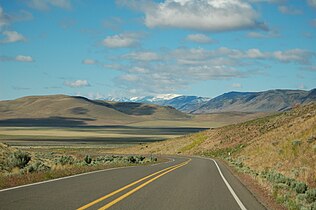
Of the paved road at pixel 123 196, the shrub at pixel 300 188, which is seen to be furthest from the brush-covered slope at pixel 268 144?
the paved road at pixel 123 196

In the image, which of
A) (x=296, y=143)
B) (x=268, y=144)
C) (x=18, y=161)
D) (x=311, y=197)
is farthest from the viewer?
(x=268, y=144)

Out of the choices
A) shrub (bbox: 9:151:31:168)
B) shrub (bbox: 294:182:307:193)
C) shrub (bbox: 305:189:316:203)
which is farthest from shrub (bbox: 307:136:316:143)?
shrub (bbox: 9:151:31:168)

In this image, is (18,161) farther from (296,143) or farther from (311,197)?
(311,197)

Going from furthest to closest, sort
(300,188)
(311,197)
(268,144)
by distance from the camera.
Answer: (268,144)
(300,188)
(311,197)

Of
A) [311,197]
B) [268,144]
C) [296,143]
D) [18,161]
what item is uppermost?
[296,143]

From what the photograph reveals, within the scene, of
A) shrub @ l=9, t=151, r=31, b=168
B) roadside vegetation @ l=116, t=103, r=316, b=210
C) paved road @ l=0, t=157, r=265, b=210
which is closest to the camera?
paved road @ l=0, t=157, r=265, b=210

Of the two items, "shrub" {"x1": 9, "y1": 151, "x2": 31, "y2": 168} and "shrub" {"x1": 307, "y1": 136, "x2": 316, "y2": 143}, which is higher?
"shrub" {"x1": 307, "y1": 136, "x2": 316, "y2": 143}

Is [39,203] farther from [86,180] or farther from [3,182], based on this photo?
[86,180]

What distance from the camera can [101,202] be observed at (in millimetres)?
12625

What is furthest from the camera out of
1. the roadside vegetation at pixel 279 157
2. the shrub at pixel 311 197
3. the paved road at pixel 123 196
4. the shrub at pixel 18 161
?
the shrub at pixel 18 161

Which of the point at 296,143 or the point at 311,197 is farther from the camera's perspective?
the point at 296,143

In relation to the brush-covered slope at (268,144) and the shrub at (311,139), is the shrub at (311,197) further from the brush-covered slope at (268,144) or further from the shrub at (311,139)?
the shrub at (311,139)

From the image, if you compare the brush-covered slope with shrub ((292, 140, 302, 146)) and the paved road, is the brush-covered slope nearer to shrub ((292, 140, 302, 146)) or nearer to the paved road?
shrub ((292, 140, 302, 146))

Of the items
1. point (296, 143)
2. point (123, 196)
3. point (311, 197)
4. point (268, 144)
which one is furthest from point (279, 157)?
point (123, 196)
